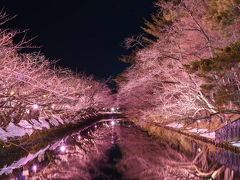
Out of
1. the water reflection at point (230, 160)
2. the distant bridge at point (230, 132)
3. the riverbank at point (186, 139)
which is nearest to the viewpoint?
the water reflection at point (230, 160)

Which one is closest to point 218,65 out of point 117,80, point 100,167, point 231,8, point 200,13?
point 231,8

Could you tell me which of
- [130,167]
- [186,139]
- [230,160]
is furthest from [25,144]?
[186,139]

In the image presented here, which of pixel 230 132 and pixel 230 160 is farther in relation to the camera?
pixel 230 132

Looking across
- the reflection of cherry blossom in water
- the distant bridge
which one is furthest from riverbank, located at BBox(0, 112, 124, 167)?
the distant bridge

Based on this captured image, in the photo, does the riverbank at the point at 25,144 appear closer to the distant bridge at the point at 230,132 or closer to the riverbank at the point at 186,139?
the riverbank at the point at 186,139

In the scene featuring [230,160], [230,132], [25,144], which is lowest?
[25,144]

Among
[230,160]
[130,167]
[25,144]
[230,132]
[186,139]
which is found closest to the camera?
[130,167]

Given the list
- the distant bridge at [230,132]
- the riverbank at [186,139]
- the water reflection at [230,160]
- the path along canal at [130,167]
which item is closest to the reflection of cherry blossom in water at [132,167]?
the path along canal at [130,167]

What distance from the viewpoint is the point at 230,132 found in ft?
40.5

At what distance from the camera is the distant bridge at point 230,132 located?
39.3ft

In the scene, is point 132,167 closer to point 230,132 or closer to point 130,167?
point 130,167

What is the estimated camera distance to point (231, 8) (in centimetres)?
1146

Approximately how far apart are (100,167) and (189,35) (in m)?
13.3

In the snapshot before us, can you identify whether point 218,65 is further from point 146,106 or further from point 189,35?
point 146,106
